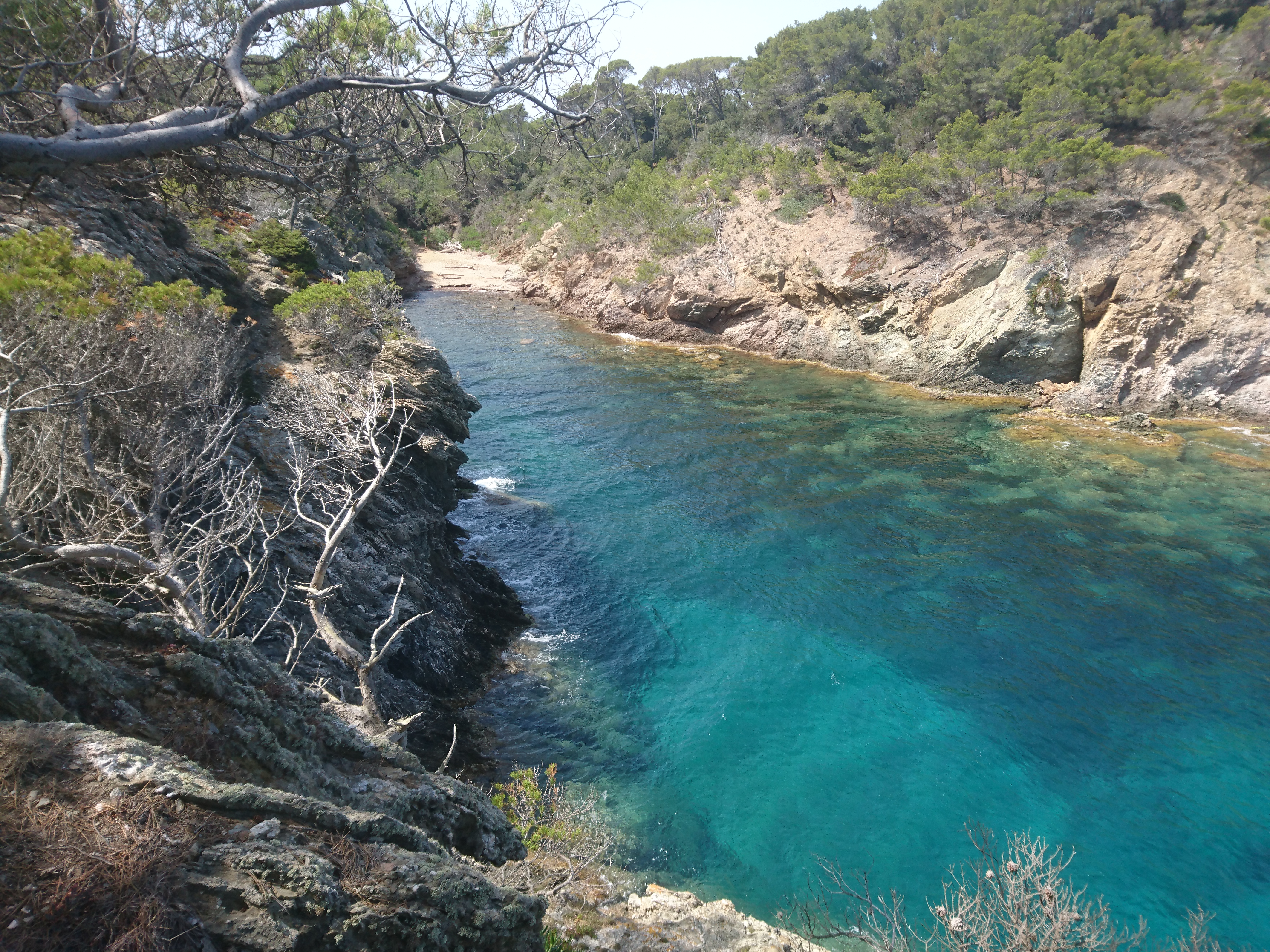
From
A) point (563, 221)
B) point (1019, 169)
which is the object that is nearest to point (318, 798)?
point (1019, 169)

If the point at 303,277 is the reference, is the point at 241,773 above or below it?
below

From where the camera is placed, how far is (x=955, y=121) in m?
34.6

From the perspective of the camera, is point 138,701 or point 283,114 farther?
point 283,114

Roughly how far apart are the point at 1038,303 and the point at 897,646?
62.1 feet

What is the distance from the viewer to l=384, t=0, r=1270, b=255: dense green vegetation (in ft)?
87.1

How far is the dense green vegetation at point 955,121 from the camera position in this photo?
26562mm

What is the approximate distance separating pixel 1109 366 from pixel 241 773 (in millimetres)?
29307

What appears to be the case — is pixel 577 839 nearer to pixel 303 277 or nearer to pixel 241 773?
pixel 241 773

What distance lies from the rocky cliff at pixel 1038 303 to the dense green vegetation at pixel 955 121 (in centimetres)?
128


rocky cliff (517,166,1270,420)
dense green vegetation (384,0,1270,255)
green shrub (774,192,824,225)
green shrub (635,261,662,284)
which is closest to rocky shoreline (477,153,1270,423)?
rocky cliff (517,166,1270,420)

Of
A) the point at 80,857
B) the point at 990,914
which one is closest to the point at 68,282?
the point at 80,857

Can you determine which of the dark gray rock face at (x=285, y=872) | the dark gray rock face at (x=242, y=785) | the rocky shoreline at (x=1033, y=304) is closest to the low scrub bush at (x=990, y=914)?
the dark gray rock face at (x=242, y=785)

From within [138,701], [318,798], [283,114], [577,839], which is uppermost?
[283,114]

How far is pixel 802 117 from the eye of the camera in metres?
43.2
